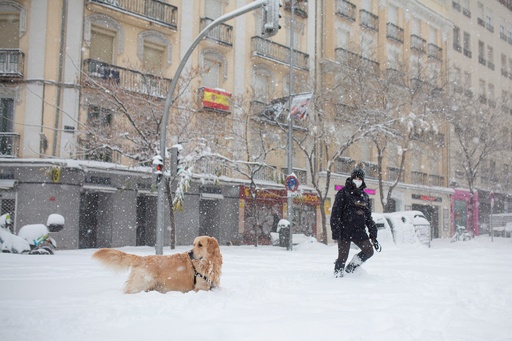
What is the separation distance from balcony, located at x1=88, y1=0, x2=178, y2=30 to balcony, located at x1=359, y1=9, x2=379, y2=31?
13588 mm

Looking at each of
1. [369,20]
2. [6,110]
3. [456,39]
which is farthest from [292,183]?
[456,39]

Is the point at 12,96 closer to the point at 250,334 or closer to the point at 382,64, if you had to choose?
the point at 250,334

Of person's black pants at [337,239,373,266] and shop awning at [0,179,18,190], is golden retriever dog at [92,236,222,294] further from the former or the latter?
shop awning at [0,179,18,190]

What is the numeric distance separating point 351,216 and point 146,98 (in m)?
11.7

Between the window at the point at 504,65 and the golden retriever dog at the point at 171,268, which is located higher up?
the window at the point at 504,65

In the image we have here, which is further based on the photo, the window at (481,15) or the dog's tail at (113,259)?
the window at (481,15)

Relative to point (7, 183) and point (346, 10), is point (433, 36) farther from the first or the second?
point (7, 183)

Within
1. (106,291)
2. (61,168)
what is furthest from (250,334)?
(61,168)

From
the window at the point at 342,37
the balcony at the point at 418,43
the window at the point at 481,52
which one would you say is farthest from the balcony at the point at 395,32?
the window at the point at 481,52

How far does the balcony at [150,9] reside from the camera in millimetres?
18741

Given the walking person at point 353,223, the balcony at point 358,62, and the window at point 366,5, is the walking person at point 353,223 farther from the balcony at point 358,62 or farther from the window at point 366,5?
the window at point 366,5

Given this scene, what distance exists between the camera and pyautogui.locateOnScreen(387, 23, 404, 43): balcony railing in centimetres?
3056

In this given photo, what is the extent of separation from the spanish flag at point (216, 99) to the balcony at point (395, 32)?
14.7 metres

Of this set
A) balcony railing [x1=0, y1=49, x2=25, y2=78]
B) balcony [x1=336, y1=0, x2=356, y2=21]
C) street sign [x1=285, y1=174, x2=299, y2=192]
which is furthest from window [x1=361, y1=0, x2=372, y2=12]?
balcony railing [x1=0, y1=49, x2=25, y2=78]
